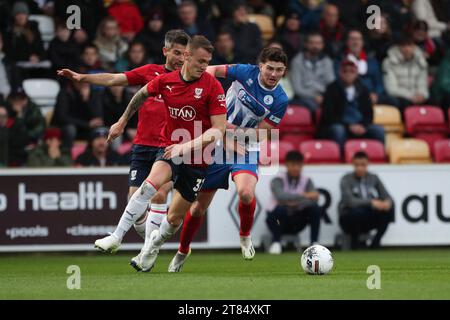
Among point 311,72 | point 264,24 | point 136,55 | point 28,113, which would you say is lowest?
point 28,113

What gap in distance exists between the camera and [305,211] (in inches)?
651

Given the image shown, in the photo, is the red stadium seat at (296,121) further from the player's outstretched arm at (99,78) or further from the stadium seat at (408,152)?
the player's outstretched arm at (99,78)

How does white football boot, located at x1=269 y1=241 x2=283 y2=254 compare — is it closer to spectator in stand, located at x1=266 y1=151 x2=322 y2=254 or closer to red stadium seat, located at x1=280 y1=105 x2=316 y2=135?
spectator in stand, located at x1=266 y1=151 x2=322 y2=254

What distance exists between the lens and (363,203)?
55.1 feet

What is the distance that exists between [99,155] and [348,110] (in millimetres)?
4329

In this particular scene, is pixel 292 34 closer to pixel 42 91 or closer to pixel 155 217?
pixel 42 91

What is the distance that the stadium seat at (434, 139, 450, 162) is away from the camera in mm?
17906

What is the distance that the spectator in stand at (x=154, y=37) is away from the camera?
18.8 meters

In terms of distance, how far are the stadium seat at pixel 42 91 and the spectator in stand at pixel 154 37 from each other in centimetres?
167

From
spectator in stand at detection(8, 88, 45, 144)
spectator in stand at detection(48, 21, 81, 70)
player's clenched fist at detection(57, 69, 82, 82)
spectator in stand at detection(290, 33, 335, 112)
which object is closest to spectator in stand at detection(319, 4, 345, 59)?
spectator in stand at detection(290, 33, 335, 112)

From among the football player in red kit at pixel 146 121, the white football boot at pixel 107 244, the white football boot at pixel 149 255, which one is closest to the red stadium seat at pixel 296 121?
the football player in red kit at pixel 146 121

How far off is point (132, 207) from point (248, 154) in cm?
161

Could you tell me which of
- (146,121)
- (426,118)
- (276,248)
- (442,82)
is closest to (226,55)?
(426,118)

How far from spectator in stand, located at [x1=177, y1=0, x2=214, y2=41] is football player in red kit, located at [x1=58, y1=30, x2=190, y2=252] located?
6.35m
